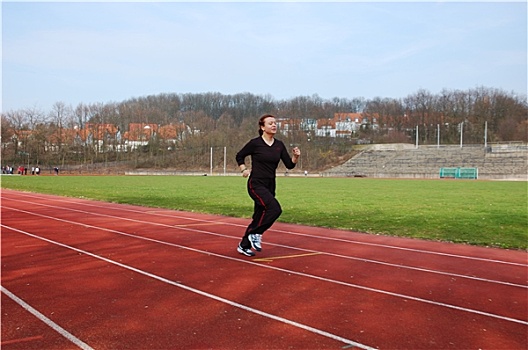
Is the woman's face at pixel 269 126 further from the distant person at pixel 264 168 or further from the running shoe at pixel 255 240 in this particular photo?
the running shoe at pixel 255 240

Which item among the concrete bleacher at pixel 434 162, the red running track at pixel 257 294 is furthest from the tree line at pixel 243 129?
the red running track at pixel 257 294

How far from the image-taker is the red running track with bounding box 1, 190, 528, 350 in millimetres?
4484

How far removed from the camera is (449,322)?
504 cm

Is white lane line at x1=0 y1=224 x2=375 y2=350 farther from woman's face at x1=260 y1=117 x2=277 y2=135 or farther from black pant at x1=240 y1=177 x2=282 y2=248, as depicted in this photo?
woman's face at x1=260 y1=117 x2=277 y2=135

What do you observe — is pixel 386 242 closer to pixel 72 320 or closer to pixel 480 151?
pixel 72 320

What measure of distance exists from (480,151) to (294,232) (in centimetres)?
7802

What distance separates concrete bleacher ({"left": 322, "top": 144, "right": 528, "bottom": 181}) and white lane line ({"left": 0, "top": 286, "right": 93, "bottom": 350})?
63841 mm

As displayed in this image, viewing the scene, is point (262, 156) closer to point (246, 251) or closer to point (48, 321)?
point (246, 251)

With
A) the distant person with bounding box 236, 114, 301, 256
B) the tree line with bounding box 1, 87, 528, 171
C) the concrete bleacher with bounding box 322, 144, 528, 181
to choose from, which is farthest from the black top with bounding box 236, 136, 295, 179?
the tree line with bounding box 1, 87, 528, 171

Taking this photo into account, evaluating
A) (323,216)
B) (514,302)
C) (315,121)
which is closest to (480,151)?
(315,121)

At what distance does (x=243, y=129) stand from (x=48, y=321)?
106m

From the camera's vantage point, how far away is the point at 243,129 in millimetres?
109750

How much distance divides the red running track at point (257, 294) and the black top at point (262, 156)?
56.1 inches

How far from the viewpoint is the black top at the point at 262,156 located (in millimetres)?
8141
